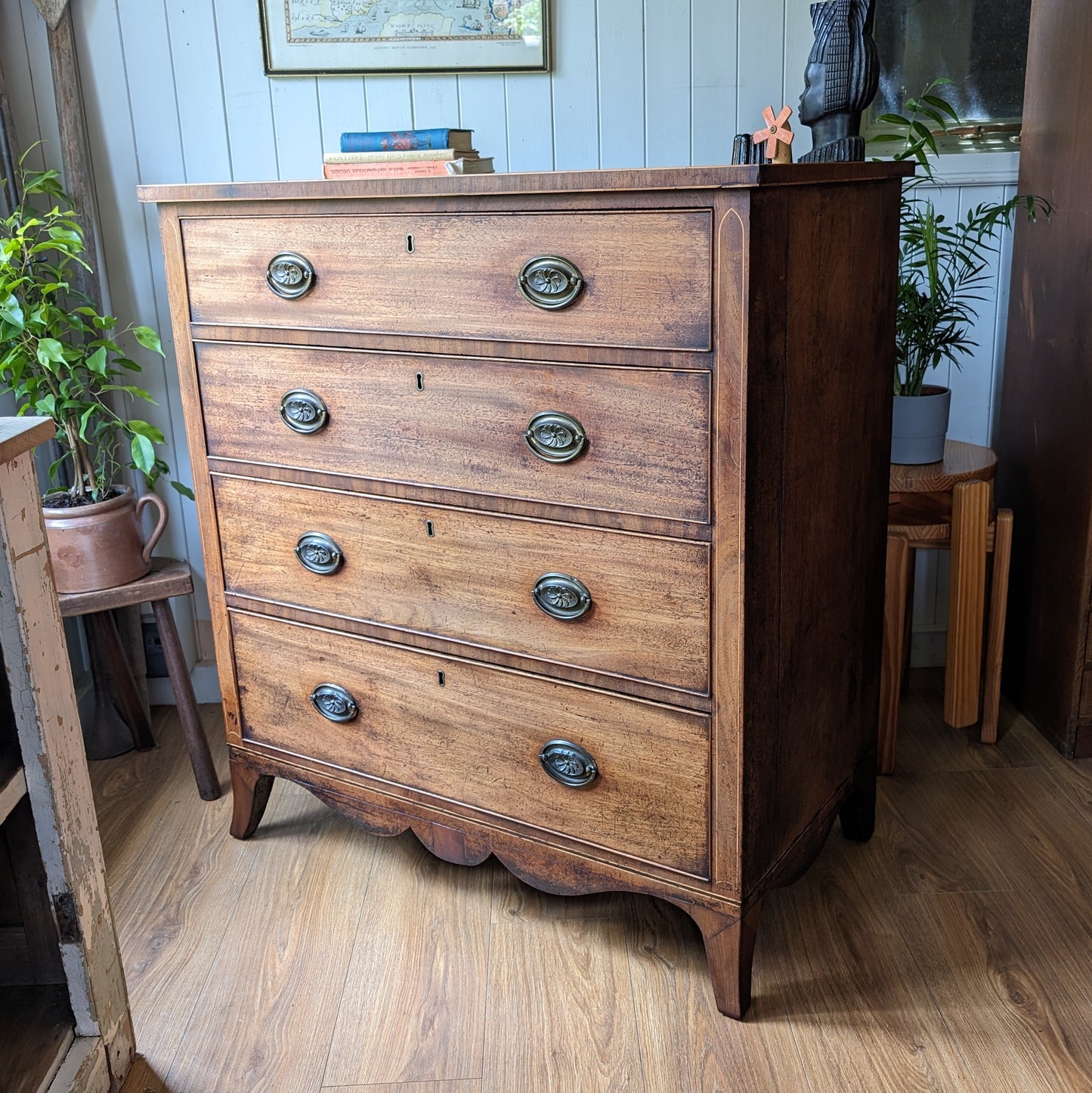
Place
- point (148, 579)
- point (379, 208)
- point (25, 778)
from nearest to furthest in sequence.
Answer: point (25, 778), point (379, 208), point (148, 579)

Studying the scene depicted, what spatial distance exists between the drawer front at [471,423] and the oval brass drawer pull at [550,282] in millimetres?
87

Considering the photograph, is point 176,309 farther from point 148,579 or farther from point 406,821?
point 406,821

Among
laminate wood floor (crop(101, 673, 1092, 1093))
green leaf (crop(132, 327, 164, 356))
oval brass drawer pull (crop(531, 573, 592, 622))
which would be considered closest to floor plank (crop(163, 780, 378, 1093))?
laminate wood floor (crop(101, 673, 1092, 1093))

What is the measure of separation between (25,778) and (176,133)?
1465 millimetres

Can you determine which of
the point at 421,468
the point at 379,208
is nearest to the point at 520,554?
the point at 421,468

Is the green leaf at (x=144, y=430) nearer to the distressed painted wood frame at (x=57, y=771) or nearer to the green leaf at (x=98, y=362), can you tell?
the green leaf at (x=98, y=362)

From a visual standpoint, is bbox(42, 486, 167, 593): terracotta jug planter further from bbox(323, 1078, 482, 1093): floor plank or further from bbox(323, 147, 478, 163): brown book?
bbox(323, 1078, 482, 1093): floor plank

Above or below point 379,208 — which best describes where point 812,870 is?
below

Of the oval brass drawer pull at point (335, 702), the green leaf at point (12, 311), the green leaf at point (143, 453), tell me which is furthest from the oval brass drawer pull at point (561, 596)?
the green leaf at point (12, 311)

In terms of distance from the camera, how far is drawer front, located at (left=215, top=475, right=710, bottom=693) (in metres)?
1.53

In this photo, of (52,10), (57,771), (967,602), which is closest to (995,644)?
(967,602)

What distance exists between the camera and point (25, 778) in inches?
54.2

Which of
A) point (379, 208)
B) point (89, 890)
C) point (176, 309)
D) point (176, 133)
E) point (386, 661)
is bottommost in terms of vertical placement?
point (89, 890)

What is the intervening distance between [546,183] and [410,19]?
1.01 meters
